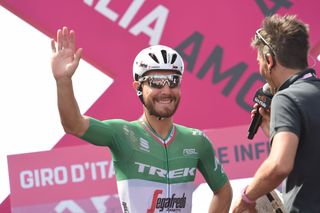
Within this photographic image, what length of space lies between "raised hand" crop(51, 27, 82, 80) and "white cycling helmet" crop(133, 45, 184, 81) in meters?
0.57

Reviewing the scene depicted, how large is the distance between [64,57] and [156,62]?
68 centimetres

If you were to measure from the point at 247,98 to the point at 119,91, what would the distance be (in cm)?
116

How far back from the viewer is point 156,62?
3992 mm

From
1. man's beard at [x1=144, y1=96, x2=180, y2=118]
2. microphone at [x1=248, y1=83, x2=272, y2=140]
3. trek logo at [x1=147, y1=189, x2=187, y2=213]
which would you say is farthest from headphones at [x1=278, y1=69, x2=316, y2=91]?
trek logo at [x1=147, y1=189, x2=187, y2=213]

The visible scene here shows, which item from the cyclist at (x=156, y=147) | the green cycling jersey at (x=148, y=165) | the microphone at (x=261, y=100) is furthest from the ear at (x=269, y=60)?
the green cycling jersey at (x=148, y=165)

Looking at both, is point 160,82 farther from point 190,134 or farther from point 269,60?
point 269,60

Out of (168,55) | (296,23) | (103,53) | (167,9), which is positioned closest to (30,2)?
(103,53)

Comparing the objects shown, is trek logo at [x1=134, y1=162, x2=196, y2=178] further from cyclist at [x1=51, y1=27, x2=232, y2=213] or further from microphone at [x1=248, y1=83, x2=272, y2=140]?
microphone at [x1=248, y1=83, x2=272, y2=140]

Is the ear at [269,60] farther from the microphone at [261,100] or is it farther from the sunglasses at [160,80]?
the sunglasses at [160,80]

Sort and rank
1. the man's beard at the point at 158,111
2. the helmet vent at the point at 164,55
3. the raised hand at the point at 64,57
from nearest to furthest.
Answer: the raised hand at the point at 64,57, the man's beard at the point at 158,111, the helmet vent at the point at 164,55

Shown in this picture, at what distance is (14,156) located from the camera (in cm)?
600

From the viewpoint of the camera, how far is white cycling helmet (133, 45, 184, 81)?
157 inches

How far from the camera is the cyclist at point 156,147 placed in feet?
12.5

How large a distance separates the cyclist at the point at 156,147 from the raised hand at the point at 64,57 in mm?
32
